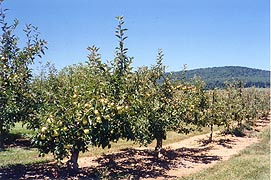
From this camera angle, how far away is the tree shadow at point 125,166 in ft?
42.2

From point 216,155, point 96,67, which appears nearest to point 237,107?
point 216,155

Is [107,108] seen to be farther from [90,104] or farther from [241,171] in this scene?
[241,171]

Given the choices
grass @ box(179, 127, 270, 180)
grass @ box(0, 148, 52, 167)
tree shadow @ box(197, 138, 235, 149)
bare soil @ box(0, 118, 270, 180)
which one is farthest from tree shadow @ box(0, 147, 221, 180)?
tree shadow @ box(197, 138, 235, 149)

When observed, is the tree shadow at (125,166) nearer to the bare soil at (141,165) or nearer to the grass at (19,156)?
the bare soil at (141,165)

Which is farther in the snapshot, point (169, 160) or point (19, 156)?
point (19, 156)

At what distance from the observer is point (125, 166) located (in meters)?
15.0

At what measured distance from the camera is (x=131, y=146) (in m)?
21.2

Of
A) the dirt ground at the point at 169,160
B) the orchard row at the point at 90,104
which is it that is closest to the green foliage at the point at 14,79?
the orchard row at the point at 90,104

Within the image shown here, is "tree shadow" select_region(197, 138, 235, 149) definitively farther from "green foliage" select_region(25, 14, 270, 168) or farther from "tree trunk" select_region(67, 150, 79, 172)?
"tree trunk" select_region(67, 150, 79, 172)

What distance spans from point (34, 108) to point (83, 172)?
413 centimetres

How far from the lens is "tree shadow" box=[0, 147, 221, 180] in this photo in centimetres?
1285

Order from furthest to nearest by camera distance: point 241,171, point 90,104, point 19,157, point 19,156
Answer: point 19,156 < point 19,157 < point 241,171 < point 90,104

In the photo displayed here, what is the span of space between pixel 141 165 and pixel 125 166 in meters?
0.88

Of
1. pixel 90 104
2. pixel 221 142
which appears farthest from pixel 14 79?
pixel 221 142
